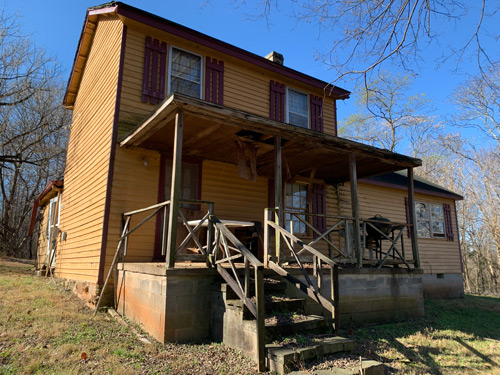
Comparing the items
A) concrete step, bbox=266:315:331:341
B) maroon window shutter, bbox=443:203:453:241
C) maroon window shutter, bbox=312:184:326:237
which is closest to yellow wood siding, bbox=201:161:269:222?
maroon window shutter, bbox=312:184:326:237

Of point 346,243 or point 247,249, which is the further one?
point 346,243

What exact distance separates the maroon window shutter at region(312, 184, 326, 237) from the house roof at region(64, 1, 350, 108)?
2.96 meters

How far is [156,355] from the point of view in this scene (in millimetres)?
4590

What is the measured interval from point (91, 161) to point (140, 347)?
18.7ft

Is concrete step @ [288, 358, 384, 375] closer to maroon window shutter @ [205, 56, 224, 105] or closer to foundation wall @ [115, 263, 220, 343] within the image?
foundation wall @ [115, 263, 220, 343]

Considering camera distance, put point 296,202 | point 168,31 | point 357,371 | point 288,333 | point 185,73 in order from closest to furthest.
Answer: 1. point 357,371
2. point 288,333
3. point 168,31
4. point 185,73
5. point 296,202

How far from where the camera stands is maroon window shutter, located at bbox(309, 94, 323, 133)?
1126 cm

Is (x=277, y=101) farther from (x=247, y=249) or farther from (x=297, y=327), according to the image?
(x=297, y=327)

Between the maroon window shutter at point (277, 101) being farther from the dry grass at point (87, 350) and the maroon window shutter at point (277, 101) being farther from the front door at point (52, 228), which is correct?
the front door at point (52, 228)

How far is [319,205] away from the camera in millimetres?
11109

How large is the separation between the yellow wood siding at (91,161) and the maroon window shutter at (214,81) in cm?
222

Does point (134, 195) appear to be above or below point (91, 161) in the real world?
below

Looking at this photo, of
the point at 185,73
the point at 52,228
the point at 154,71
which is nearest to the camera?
the point at 154,71

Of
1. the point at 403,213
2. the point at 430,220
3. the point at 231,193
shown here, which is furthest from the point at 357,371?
the point at 430,220
